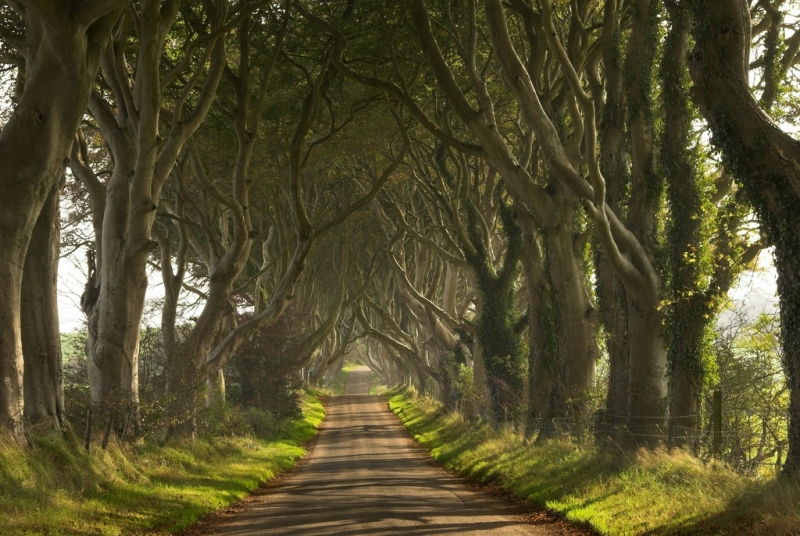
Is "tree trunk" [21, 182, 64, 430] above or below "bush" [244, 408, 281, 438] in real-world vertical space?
above

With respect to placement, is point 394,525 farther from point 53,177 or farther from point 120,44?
point 120,44

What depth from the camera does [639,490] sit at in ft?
40.2

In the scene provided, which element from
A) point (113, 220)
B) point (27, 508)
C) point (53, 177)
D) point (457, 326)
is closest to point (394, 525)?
point (27, 508)

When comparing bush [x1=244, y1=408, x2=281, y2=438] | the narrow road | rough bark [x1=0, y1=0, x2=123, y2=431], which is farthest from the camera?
bush [x1=244, y1=408, x2=281, y2=438]

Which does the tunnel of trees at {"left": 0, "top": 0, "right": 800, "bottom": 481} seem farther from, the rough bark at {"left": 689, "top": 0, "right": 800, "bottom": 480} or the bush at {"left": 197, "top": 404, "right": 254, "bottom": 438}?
the bush at {"left": 197, "top": 404, "right": 254, "bottom": 438}

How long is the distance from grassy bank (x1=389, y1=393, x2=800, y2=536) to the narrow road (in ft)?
2.16

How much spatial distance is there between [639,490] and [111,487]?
7290 millimetres

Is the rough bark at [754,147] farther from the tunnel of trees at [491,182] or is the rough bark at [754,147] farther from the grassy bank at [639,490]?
the grassy bank at [639,490]

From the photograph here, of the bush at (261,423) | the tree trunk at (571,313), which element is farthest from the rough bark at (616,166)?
the bush at (261,423)

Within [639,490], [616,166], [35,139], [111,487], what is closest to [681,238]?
[616,166]

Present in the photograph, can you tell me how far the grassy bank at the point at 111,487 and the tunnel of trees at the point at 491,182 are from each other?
0.58m

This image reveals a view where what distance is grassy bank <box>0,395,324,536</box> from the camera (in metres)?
10.2

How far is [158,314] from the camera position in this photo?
35406 mm

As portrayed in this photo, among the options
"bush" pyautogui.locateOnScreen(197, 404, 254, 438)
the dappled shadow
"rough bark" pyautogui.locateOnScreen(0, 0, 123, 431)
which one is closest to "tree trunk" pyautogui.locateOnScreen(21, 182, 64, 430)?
"rough bark" pyautogui.locateOnScreen(0, 0, 123, 431)
